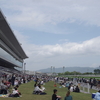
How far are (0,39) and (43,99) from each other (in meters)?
35.7

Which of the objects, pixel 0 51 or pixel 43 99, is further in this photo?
pixel 0 51

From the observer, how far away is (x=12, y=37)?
49406mm

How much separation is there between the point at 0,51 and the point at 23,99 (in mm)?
33427

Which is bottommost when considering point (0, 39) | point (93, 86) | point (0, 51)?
point (93, 86)

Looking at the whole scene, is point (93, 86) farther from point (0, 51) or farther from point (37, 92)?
point (0, 51)

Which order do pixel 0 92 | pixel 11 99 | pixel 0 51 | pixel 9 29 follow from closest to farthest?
pixel 11 99 < pixel 0 92 < pixel 9 29 < pixel 0 51

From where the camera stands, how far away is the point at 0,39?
4566cm

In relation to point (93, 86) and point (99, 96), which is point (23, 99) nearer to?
point (99, 96)

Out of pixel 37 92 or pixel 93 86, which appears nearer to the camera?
pixel 37 92

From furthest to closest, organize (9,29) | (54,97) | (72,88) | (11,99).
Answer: (9,29), (72,88), (11,99), (54,97)

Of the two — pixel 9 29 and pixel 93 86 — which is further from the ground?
pixel 9 29

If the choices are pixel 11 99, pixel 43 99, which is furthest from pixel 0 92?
pixel 43 99

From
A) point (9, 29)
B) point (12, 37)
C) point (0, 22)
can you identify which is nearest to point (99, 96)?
point (0, 22)

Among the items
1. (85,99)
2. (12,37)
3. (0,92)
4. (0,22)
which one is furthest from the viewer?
(12,37)
